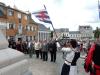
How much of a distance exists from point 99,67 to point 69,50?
3.29 meters

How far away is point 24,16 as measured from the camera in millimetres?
78312

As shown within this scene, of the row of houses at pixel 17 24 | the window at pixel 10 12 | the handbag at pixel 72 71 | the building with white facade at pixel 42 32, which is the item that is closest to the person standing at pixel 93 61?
the handbag at pixel 72 71

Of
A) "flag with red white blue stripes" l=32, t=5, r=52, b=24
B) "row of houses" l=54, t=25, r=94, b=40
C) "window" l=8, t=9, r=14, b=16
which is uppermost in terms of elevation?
"window" l=8, t=9, r=14, b=16

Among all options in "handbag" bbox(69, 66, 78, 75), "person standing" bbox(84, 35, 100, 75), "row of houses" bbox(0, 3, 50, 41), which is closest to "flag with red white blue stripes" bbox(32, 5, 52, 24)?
"handbag" bbox(69, 66, 78, 75)

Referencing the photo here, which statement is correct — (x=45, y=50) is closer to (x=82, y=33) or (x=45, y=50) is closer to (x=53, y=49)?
(x=53, y=49)

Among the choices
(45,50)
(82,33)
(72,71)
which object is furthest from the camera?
(82,33)

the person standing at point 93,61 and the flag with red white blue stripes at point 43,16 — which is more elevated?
the flag with red white blue stripes at point 43,16

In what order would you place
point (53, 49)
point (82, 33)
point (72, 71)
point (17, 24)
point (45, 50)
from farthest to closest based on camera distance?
1. point (82, 33)
2. point (17, 24)
3. point (45, 50)
4. point (53, 49)
5. point (72, 71)

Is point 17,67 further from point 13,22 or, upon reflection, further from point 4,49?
point 13,22

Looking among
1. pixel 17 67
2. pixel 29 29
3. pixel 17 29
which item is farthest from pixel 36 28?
pixel 17 67

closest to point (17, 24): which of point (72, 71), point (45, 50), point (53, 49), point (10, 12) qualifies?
point (10, 12)

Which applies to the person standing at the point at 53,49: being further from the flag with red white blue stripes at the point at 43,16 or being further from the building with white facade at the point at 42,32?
the building with white facade at the point at 42,32

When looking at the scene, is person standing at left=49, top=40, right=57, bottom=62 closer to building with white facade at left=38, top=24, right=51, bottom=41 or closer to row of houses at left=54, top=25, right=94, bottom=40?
row of houses at left=54, top=25, right=94, bottom=40

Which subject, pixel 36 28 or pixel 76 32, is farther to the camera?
pixel 76 32
